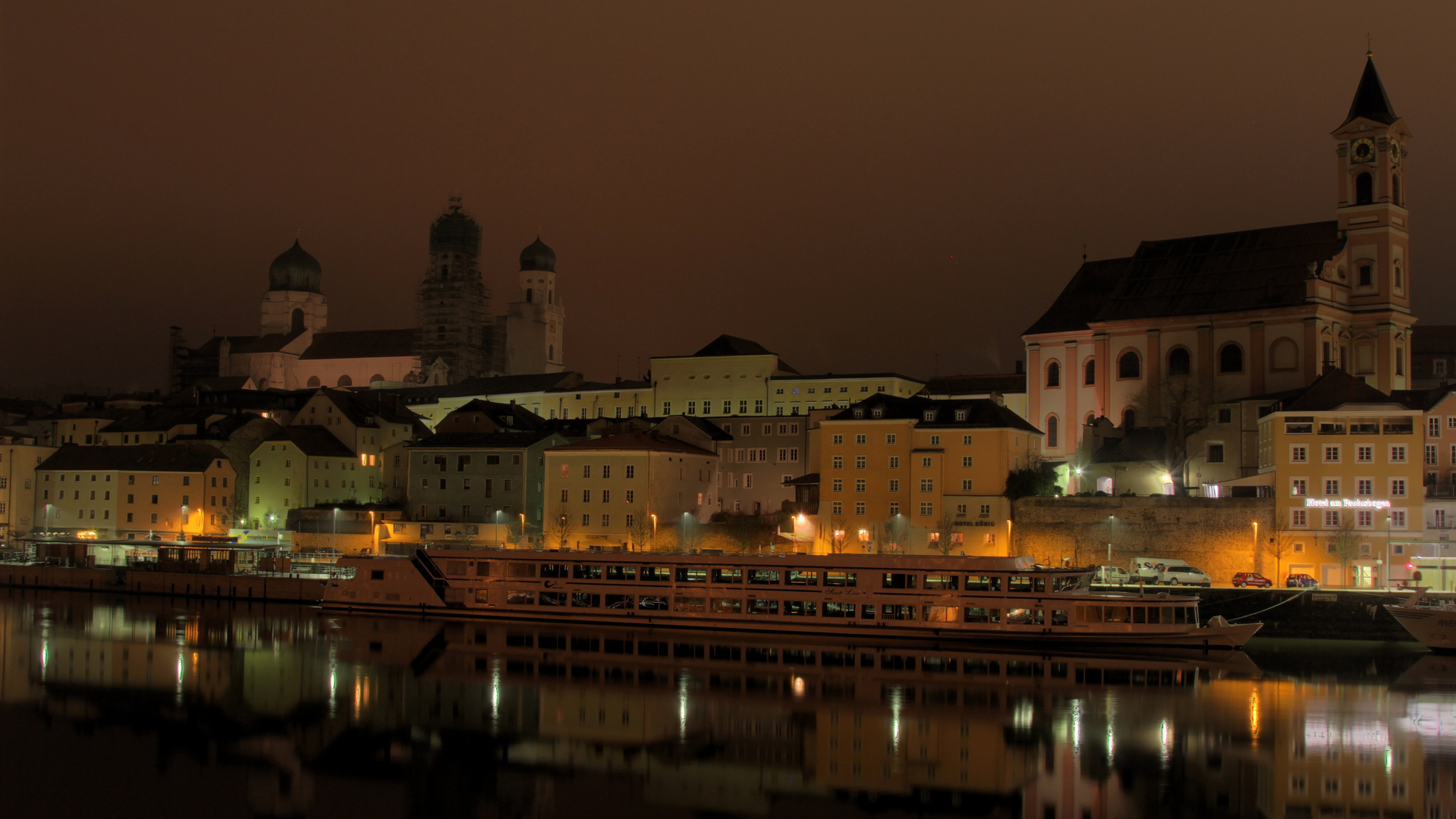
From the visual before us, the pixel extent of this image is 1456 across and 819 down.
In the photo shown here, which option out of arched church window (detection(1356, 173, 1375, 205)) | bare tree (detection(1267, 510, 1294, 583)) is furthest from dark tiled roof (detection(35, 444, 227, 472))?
arched church window (detection(1356, 173, 1375, 205))

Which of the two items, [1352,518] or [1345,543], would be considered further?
[1352,518]

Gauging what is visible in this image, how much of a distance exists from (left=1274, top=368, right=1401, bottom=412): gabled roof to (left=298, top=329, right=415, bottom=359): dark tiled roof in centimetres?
8767

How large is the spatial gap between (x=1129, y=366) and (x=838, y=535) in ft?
68.6

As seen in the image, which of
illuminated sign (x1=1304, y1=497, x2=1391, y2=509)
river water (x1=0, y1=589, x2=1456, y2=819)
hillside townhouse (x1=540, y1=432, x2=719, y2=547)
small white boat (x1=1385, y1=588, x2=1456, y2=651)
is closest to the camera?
river water (x1=0, y1=589, x2=1456, y2=819)

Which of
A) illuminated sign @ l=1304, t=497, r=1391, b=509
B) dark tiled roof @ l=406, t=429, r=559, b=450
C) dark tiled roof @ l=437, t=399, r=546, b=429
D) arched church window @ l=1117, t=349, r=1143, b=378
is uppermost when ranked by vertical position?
arched church window @ l=1117, t=349, r=1143, b=378

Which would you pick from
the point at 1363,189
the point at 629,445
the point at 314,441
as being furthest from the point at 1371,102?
the point at 314,441

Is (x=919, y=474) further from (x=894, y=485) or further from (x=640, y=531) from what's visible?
(x=640, y=531)

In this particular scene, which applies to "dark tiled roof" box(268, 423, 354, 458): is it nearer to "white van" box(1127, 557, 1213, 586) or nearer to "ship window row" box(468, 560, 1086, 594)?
"ship window row" box(468, 560, 1086, 594)

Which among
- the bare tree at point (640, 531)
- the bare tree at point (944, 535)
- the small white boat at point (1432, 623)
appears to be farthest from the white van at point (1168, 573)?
the bare tree at point (640, 531)

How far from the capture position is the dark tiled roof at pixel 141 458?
82812mm

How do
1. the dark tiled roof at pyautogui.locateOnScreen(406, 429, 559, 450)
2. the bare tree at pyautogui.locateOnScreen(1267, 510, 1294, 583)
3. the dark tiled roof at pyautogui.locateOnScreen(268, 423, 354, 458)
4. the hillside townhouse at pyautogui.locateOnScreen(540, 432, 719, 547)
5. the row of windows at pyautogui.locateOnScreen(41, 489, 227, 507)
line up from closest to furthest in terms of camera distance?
the bare tree at pyautogui.locateOnScreen(1267, 510, 1294, 583) < the hillside townhouse at pyautogui.locateOnScreen(540, 432, 719, 547) < the dark tiled roof at pyautogui.locateOnScreen(406, 429, 559, 450) < the row of windows at pyautogui.locateOnScreen(41, 489, 227, 507) < the dark tiled roof at pyautogui.locateOnScreen(268, 423, 354, 458)

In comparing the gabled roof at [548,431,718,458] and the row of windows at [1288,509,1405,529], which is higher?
the gabled roof at [548,431,718,458]

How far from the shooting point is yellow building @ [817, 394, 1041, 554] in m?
62.8

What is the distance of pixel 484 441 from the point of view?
254 ft
